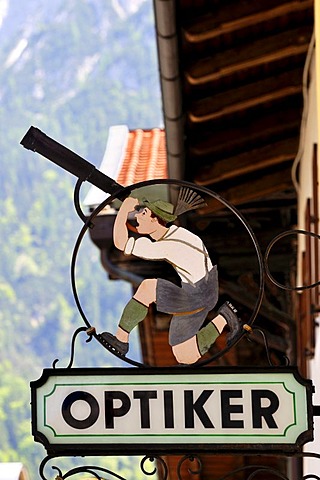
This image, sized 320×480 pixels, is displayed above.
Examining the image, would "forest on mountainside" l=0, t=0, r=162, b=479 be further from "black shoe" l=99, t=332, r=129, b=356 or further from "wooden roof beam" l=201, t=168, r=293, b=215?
"black shoe" l=99, t=332, r=129, b=356

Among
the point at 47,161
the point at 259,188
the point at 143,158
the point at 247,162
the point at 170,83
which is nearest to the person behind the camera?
the point at 170,83

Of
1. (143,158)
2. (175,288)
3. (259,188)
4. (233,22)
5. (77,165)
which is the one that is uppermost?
(233,22)

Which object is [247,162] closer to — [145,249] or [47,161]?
[145,249]

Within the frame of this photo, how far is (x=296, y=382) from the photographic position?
3324 millimetres

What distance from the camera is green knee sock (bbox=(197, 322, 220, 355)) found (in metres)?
3.38

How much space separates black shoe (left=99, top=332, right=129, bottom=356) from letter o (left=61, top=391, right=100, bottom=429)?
0.49 ft

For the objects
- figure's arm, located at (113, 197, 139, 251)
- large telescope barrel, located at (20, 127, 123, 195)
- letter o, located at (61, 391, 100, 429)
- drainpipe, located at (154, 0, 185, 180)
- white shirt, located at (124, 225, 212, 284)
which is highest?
drainpipe, located at (154, 0, 185, 180)

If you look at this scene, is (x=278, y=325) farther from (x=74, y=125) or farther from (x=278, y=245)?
(x=74, y=125)

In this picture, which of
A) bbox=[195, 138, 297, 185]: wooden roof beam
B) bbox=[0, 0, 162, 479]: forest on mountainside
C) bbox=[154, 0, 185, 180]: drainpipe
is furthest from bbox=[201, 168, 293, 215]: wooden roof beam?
bbox=[0, 0, 162, 479]: forest on mountainside

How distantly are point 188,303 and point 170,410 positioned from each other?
305mm

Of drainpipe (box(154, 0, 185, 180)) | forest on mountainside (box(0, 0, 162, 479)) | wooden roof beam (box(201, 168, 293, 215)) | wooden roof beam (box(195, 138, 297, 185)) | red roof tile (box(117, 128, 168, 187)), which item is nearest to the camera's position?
drainpipe (box(154, 0, 185, 180))

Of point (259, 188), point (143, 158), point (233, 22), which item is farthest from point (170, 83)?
point (143, 158)

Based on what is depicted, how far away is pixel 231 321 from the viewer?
3391 millimetres

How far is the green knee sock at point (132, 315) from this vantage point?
11.4ft
